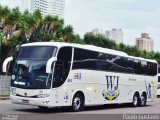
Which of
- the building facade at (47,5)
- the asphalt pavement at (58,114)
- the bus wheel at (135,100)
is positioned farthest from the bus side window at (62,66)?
the building facade at (47,5)

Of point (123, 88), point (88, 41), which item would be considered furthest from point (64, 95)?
point (88, 41)

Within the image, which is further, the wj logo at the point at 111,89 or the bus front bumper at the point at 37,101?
the wj logo at the point at 111,89

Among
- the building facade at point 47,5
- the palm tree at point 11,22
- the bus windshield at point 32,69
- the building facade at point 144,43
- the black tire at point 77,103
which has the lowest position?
the black tire at point 77,103

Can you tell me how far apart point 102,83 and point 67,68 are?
12.8 ft

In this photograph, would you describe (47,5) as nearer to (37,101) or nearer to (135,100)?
(135,100)

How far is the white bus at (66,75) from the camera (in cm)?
1934

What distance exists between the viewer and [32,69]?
19.5 m

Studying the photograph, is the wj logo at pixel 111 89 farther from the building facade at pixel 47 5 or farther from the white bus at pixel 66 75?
the building facade at pixel 47 5

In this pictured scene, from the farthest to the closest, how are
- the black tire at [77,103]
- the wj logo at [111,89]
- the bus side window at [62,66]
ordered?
the wj logo at [111,89] < the black tire at [77,103] < the bus side window at [62,66]

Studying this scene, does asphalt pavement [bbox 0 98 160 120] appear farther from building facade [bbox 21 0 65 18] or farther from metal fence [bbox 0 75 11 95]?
building facade [bbox 21 0 65 18]

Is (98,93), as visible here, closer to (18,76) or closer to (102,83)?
(102,83)

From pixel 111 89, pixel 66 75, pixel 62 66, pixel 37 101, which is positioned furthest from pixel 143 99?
pixel 37 101

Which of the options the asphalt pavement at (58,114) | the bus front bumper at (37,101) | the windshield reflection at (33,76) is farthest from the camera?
the windshield reflection at (33,76)

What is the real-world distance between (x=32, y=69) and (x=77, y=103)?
3.08 meters
